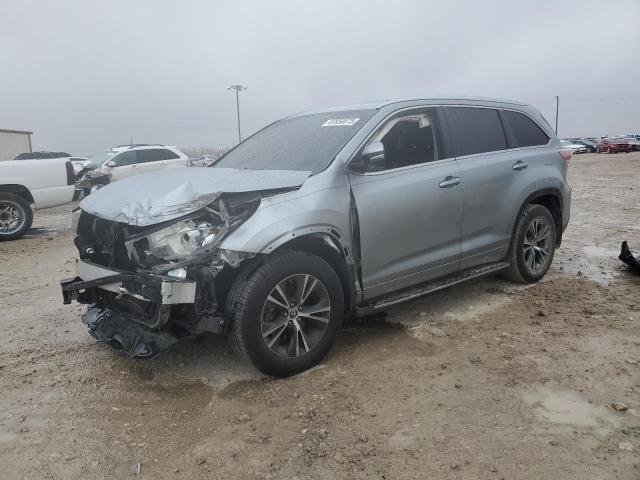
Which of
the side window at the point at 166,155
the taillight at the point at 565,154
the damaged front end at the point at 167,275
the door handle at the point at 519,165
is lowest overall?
the damaged front end at the point at 167,275

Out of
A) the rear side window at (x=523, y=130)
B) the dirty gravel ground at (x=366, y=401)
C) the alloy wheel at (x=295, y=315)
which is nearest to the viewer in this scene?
the dirty gravel ground at (x=366, y=401)

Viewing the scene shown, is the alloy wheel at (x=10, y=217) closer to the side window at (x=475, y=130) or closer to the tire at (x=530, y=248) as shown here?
the side window at (x=475, y=130)

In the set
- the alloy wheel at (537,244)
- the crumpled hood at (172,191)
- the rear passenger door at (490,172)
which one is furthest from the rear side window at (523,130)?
the crumpled hood at (172,191)

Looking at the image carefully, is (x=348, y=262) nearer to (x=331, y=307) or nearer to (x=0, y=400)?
(x=331, y=307)

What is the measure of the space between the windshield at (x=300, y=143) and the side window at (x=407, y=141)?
8.2 inches

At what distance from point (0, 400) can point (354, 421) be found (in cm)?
229

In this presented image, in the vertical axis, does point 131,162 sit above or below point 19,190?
above

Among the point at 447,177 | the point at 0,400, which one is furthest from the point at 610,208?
the point at 0,400

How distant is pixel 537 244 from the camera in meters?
5.40

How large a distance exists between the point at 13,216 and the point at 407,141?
833 cm

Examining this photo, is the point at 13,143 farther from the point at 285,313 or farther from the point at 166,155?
the point at 285,313

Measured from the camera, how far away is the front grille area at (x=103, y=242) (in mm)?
3469

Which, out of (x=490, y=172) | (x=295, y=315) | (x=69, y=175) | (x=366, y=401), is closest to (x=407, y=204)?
(x=490, y=172)

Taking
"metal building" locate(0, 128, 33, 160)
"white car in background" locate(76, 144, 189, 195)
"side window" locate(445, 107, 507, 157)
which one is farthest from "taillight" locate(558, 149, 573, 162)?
"metal building" locate(0, 128, 33, 160)
